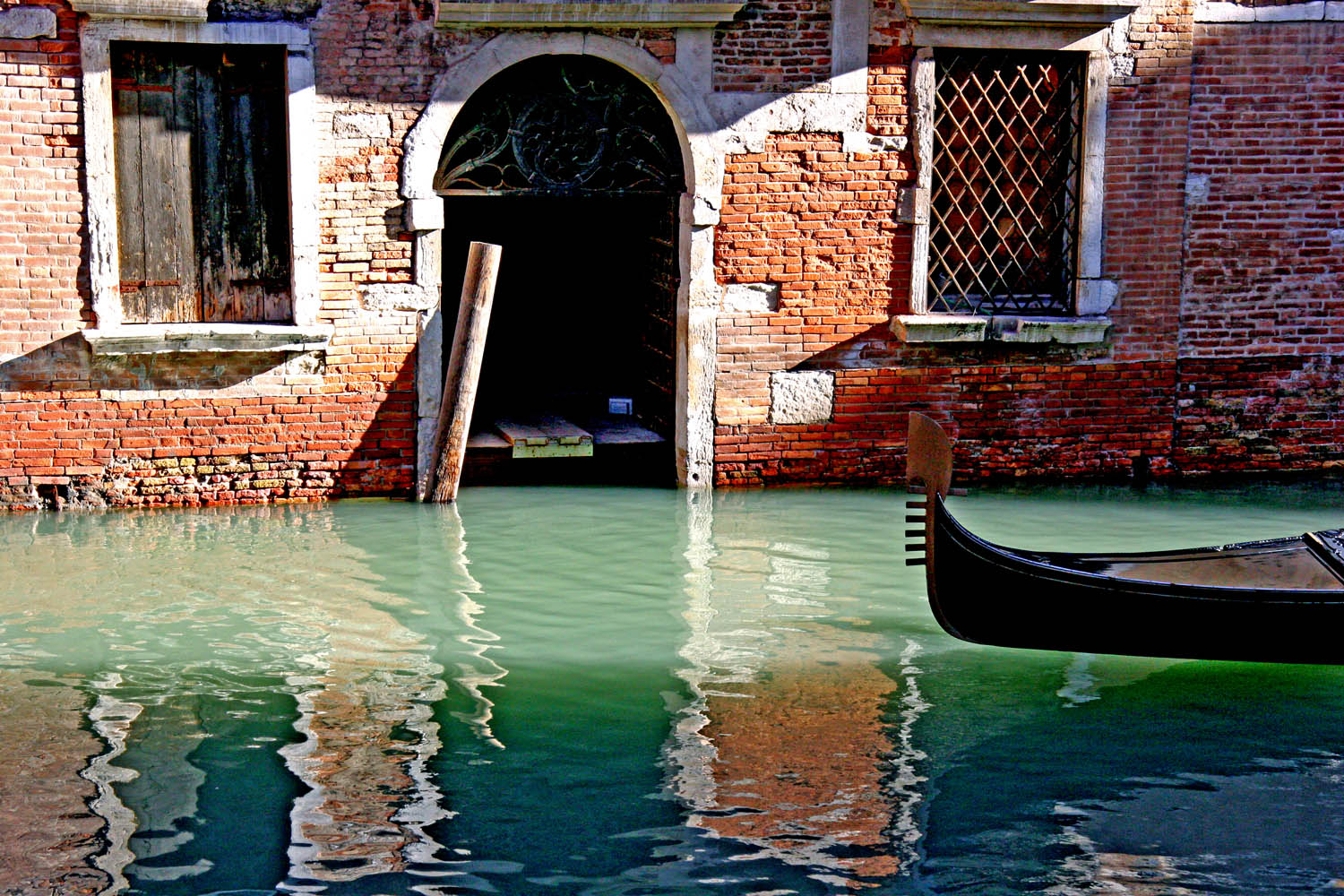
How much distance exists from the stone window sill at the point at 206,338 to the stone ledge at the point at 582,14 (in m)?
1.58

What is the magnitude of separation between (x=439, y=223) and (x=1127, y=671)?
3854mm

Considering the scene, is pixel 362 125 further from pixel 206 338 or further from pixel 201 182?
pixel 206 338

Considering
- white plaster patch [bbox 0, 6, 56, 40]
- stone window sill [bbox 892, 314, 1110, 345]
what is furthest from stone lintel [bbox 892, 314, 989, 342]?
white plaster patch [bbox 0, 6, 56, 40]

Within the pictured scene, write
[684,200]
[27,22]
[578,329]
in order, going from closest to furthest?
1. [27,22]
2. [684,200]
3. [578,329]

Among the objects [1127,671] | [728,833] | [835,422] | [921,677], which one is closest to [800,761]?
[728,833]

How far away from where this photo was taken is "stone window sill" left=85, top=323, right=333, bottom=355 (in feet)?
22.8

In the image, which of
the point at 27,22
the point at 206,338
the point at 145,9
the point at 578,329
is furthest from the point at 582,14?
the point at 578,329

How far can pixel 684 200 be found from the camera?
7.57m

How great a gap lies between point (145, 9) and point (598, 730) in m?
4.10

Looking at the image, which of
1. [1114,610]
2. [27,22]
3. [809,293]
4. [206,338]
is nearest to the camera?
[1114,610]

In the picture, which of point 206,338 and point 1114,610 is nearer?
point 1114,610

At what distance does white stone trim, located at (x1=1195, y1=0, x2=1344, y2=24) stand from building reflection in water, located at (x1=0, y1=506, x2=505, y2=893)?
4.61 meters

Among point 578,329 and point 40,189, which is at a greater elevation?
point 40,189

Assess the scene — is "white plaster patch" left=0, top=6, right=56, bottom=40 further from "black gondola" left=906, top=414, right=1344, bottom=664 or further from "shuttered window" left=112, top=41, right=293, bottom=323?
"black gondola" left=906, top=414, right=1344, bottom=664
